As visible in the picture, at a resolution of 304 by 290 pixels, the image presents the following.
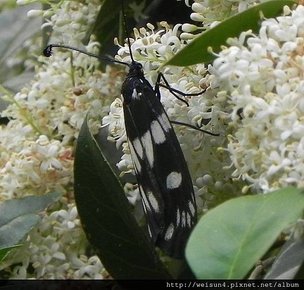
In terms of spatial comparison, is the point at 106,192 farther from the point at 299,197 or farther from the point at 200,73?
the point at 299,197

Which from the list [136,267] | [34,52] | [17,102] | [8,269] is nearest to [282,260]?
[136,267]

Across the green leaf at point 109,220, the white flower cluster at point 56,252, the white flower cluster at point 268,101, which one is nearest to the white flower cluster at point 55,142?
the white flower cluster at point 56,252

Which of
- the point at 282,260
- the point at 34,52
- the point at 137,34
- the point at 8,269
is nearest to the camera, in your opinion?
the point at 282,260

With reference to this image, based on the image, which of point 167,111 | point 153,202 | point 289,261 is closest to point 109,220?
point 153,202

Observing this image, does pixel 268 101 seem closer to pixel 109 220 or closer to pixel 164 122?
pixel 164 122

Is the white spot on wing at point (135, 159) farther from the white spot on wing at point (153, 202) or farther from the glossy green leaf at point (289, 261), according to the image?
the glossy green leaf at point (289, 261)

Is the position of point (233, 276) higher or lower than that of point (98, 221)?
higher

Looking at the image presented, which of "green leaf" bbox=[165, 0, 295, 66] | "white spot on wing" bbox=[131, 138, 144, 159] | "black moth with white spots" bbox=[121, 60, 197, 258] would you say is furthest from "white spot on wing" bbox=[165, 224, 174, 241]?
"green leaf" bbox=[165, 0, 295, 66]

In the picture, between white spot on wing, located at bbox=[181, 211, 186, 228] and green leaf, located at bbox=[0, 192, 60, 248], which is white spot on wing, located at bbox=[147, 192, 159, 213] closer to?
white spot on wing, located at bbox=[181, 211, 186, 228]
